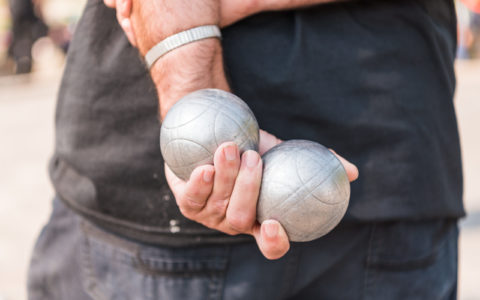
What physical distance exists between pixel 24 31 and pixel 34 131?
4.01 metres

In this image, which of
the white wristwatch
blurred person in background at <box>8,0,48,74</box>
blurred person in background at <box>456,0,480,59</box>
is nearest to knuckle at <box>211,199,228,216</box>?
the white wristwatch

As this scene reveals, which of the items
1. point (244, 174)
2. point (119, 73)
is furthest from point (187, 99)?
point (119, 73)

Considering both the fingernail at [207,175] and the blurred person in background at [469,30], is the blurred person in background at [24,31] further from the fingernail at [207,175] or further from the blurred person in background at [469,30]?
the fingernail at [207,175]

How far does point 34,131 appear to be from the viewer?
612cm

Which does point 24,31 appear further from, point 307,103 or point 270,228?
point 270,228

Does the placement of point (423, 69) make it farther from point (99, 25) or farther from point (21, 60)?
point (21, 60)

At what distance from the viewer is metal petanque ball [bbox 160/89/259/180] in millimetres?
955

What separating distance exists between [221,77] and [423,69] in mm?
503

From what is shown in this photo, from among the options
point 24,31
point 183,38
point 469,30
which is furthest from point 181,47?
point 469,30

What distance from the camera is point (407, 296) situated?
1.29 meters

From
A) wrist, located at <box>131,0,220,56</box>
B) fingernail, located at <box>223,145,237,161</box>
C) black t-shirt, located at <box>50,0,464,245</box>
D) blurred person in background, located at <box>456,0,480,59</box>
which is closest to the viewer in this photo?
fingernail, located at <box>223,145,237,161</box>

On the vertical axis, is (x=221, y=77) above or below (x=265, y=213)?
above

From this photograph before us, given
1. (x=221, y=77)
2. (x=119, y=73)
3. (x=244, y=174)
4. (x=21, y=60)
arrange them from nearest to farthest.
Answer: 1. (x=244, y=174)
2. (x=221, y=77)
3. (x=119, y=73)
4. (x=21, y=60)

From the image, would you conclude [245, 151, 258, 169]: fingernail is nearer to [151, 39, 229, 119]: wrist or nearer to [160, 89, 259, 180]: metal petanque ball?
[160, 89, 259, 180]: metal petanque ball
